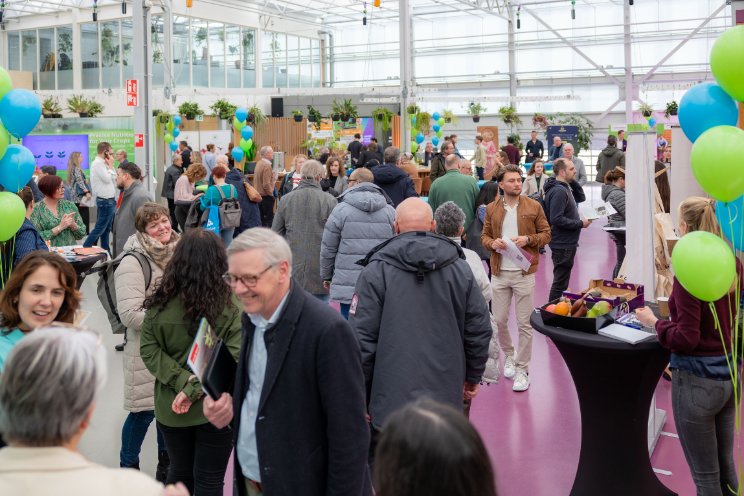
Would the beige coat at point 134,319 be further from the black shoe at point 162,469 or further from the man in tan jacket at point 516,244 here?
the man in tan jacket at point 516,244

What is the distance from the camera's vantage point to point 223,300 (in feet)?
9.94

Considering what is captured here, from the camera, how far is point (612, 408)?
357cm

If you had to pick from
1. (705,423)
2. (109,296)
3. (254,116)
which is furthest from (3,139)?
(254,116)

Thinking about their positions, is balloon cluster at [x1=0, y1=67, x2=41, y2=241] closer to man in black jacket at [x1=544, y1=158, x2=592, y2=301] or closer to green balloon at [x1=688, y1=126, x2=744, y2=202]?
green balloon at [x1=688, y1=126, x2=744, y2=202]

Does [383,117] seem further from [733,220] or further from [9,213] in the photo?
[733,220]

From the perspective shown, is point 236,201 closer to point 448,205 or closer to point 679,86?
point 448,205

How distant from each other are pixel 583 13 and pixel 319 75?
9.89 meters

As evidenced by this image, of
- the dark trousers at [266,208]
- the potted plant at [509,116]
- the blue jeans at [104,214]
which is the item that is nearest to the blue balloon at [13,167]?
the blue jeans at [104,214]

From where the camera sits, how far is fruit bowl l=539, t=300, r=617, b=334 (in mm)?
3527

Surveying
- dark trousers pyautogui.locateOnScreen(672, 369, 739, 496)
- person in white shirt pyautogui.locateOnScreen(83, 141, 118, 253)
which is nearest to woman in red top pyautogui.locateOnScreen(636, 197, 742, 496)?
dark trousers pyautogui.locateOnScreen(672, 369, 739, 496)

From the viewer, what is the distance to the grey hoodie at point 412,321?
125 inches

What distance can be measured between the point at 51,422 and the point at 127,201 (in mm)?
5190

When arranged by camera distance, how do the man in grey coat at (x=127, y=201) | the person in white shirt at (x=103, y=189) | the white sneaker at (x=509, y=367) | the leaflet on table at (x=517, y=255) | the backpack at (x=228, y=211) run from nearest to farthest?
the leaflet on table at (x=517, y=255)
the white sneaker at (x=509, y=367)
the man in grey coat at (x=127, y=201)
the backpack at (x=228, y=211)
the person in white shirt at (x=103, y=189)

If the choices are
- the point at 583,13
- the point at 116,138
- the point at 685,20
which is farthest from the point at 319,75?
the point at 116,138
